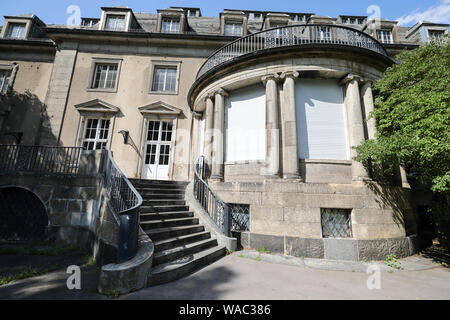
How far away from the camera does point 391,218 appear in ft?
19.8

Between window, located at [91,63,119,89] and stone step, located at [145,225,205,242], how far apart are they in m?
11.4

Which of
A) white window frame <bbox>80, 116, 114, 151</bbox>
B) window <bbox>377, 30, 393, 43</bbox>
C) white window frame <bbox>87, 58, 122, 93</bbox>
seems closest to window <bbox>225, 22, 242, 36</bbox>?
white window frame <bbox>87, 58, 122, 93</bbox>

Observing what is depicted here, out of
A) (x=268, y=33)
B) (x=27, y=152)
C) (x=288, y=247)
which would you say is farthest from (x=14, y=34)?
(x=288, y=247)

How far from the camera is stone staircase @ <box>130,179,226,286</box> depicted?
389 cm

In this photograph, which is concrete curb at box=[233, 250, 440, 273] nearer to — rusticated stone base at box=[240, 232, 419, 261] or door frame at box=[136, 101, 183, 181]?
rusticated stone base at box=[240, 232, 419, 261]

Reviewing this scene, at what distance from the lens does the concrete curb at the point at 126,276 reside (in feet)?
10.2

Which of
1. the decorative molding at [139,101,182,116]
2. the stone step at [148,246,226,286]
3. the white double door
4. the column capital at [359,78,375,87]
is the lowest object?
the stone step at [148,246,226,286]

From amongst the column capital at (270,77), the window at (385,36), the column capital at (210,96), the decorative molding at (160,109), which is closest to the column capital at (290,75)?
the column capital at (270,77)

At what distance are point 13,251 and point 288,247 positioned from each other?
7924mm

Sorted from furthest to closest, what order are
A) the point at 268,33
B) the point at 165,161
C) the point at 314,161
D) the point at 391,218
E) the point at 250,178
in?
the point at 165,161 → the point at 268,33 → the point at 250,178 → the point at 314,161 → the point at 391,218

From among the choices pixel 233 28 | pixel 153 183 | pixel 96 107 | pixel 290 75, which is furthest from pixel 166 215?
pixel 233 28

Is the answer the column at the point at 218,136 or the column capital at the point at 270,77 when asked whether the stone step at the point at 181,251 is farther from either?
the column capital at the point at 270,77

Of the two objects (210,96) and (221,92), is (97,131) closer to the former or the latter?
(210,96)
